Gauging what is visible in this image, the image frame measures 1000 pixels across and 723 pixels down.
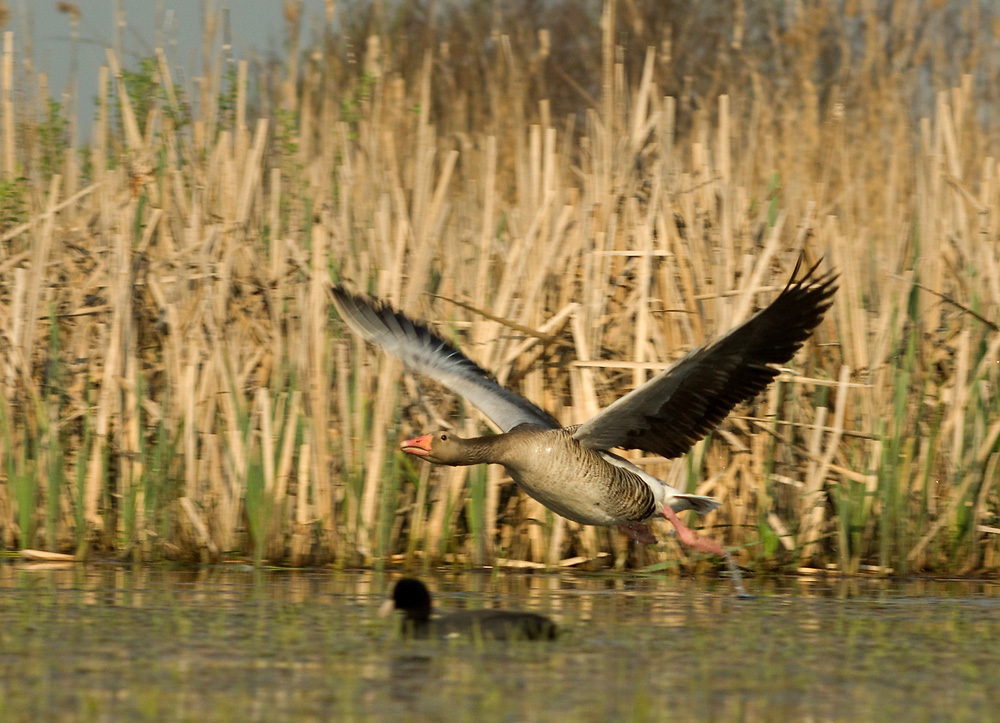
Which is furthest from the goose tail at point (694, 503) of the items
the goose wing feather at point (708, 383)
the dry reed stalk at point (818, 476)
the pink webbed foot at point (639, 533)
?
the dry reed stalk at point (818, 476)

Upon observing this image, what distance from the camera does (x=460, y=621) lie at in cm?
511

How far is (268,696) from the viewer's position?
4.01m

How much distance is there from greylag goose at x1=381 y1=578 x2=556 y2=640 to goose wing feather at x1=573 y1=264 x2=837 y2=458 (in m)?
1.53

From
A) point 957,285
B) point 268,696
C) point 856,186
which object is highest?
point 856,186

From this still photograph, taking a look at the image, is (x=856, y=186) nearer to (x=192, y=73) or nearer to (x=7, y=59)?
(x=192, y=73)

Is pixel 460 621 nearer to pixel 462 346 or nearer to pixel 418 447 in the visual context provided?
pixel 418 447

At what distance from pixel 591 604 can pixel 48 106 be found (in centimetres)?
515

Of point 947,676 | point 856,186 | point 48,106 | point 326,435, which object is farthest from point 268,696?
point 856,186

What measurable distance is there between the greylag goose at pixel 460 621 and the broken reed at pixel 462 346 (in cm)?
194

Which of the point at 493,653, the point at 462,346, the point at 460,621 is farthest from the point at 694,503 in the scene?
the point at 493,653

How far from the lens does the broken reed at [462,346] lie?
23.9 ft

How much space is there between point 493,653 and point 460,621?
1.25ft

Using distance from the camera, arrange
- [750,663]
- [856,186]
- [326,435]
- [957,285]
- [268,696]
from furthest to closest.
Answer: [856,186], [957,285], [326,435], [750,663], [268,696]

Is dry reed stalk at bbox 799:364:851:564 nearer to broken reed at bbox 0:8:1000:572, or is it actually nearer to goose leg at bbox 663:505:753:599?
broken reed at bbox 0:8:1000:572
